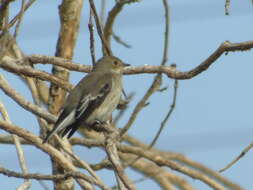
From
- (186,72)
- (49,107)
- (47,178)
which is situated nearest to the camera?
(47,178)

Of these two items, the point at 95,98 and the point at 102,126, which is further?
the point at 95,98

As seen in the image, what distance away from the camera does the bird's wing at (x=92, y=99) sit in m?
5.82

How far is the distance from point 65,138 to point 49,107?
0.74 meters

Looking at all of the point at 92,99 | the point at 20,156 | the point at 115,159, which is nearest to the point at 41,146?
the point at 20,156

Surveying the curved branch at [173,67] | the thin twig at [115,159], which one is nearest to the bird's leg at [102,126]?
the thin twig at [115,159]

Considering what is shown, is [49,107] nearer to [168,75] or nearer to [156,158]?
[156,158]

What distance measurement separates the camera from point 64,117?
17.8 feet

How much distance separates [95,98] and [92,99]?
3cm

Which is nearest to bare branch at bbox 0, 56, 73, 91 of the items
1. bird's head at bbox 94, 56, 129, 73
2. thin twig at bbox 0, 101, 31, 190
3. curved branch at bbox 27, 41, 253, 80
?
curved branch at bbox 27, 41, 253, 80

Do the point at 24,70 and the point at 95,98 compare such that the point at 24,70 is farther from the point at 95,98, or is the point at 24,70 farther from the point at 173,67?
the point at 95,98

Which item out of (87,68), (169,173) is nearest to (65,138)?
(87,68)

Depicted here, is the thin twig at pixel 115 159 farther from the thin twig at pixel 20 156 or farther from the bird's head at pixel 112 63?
the bird's head at pixel 112 63

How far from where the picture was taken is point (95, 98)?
6262mm

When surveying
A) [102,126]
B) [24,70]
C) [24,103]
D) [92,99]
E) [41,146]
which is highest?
[24,70]
